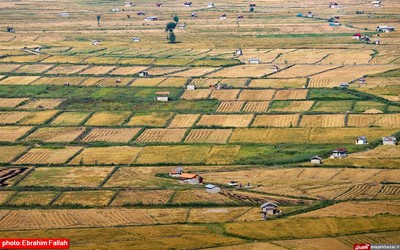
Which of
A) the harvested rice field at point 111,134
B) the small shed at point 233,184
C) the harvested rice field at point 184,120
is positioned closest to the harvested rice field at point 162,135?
the harvested rice field at point 111,134

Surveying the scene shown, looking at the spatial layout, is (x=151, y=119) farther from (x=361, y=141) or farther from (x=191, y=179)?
(x=361, y=141)

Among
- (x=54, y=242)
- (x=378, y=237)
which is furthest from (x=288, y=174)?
(x=54, y=242)

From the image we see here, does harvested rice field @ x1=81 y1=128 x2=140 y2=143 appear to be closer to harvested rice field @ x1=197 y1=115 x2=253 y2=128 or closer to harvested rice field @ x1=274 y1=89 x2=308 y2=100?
harvested rice field @ x1=197 y1=115 x2=253 y2=128

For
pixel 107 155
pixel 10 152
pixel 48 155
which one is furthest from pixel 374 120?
pixel 10 152

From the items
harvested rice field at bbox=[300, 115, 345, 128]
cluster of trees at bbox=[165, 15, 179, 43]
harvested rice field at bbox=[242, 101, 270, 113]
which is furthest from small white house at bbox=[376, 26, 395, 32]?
harvested rice field at bbox=[300, 115, 345, 128]

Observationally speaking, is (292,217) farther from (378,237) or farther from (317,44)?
(317,44)

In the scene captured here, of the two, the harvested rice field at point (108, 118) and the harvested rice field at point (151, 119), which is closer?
the harvested rice field at point (151, 119)

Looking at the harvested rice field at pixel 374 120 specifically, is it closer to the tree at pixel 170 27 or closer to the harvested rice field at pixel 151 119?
the harvested rice field at pixel 151 119
